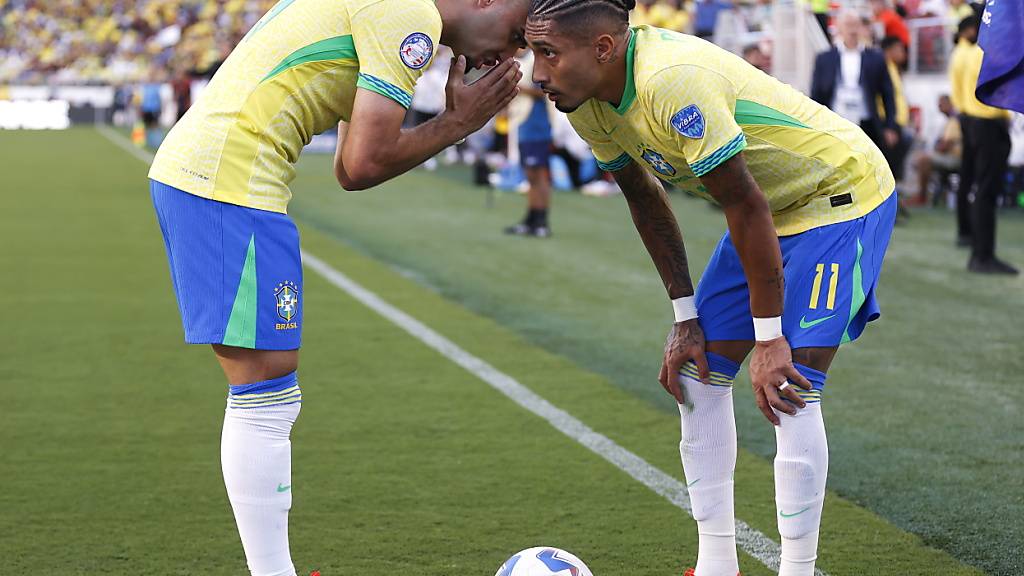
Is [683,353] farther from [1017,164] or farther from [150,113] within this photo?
[150,113]

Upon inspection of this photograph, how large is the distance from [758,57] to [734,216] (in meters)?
14.8

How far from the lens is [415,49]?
3232 mm

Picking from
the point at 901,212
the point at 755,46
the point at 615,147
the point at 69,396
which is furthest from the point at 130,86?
the point at 615,147

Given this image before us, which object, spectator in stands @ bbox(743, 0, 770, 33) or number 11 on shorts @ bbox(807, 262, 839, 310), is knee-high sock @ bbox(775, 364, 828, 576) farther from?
spectator in stands @ bbox(743, 0, 770, 33)

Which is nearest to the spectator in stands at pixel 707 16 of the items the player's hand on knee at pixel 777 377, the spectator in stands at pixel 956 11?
the spectator in stands at pixel 956 11

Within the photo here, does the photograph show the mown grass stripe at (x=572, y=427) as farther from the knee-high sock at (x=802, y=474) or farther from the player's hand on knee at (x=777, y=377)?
the player's hand on knee at (x=777, y=377)

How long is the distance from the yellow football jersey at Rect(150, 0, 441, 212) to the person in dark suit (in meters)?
10.9

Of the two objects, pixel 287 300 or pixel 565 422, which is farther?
pixel 565 422

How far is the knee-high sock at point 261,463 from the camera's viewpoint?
3.37m

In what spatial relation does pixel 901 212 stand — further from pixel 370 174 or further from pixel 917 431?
pixel 370 174

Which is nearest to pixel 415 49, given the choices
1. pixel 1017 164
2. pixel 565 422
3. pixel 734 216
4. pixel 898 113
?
pixel 734 216

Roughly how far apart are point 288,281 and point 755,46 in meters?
16.7

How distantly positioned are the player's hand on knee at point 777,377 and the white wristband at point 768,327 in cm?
1

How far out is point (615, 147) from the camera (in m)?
3.77
